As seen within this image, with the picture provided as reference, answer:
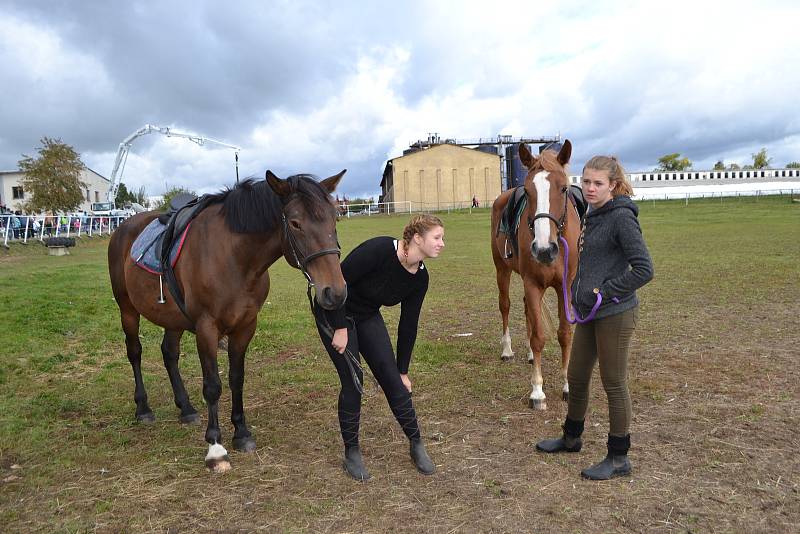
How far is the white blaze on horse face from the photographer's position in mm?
4258

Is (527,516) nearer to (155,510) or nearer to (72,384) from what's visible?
(155,510)

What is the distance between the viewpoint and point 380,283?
12.0 feet

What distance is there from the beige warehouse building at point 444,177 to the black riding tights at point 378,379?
67.1 metres

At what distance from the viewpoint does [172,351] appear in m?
5.29

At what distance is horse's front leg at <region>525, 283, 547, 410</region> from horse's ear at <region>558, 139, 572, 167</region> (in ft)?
4.21

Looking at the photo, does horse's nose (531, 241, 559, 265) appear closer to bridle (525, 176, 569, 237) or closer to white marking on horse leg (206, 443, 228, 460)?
bridle (525, 176, 569, 237)

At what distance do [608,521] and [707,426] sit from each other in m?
1.86

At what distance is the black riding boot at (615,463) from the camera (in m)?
3.58

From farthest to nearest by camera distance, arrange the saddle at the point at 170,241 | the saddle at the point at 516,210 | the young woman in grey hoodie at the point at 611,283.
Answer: the saddle at the point at 516,210, the saddle at the point at 170,241, the young woman in grey hoodie at the point at 611,283

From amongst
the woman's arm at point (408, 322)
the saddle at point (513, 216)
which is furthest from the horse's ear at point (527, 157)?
the woman's arm at point (408, 322)

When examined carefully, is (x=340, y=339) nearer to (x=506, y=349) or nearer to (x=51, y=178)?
(x=506, y=349)

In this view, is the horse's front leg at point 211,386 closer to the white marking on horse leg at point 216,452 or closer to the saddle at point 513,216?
the white marking on horse leg at point 216,452

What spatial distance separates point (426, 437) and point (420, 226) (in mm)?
1974

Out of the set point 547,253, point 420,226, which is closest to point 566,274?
point 547,253
